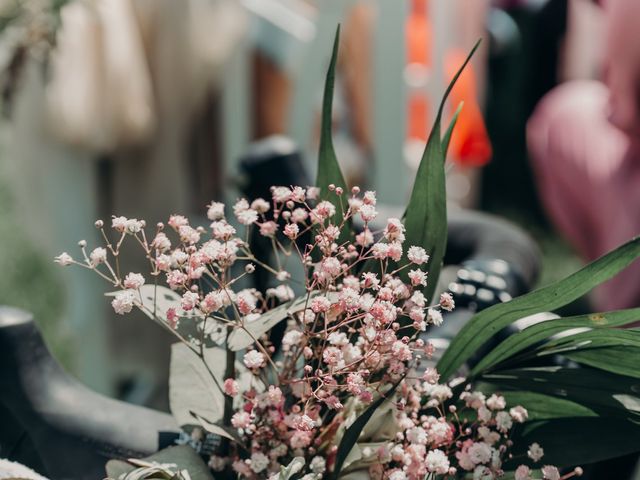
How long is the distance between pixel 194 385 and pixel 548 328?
0.21m

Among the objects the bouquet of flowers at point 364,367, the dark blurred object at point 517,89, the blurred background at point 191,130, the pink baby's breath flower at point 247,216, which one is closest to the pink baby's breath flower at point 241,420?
the bouquet of flowers at point 364,367

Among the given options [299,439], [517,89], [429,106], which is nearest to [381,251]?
[299,439]

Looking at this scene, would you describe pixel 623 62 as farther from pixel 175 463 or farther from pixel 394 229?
pixel 175 463

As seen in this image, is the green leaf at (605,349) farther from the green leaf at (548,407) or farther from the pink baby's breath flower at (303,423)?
the pink baby's breath flower at (303,423)

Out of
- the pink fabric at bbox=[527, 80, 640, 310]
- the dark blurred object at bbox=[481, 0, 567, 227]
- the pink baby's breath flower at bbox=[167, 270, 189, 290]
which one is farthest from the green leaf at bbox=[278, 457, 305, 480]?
the dark blurred object at bbox=[481, 0, 567, 227]

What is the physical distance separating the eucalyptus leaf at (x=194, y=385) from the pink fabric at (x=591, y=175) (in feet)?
2.58

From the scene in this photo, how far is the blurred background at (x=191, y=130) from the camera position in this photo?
1.28 metres

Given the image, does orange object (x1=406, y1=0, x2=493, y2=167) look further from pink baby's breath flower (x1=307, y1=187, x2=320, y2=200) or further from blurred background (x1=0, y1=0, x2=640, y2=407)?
pink baby's breath flower (x1=307, y1=187, x2=320, y2=200)

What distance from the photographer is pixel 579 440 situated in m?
0.46

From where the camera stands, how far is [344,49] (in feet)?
6.25

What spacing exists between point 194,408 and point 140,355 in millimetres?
1347

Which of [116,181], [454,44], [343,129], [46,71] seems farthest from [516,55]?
[46,71]

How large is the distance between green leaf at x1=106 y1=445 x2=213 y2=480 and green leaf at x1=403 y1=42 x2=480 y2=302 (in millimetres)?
165

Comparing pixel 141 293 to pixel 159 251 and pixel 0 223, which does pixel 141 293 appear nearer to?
pixel 159 251
